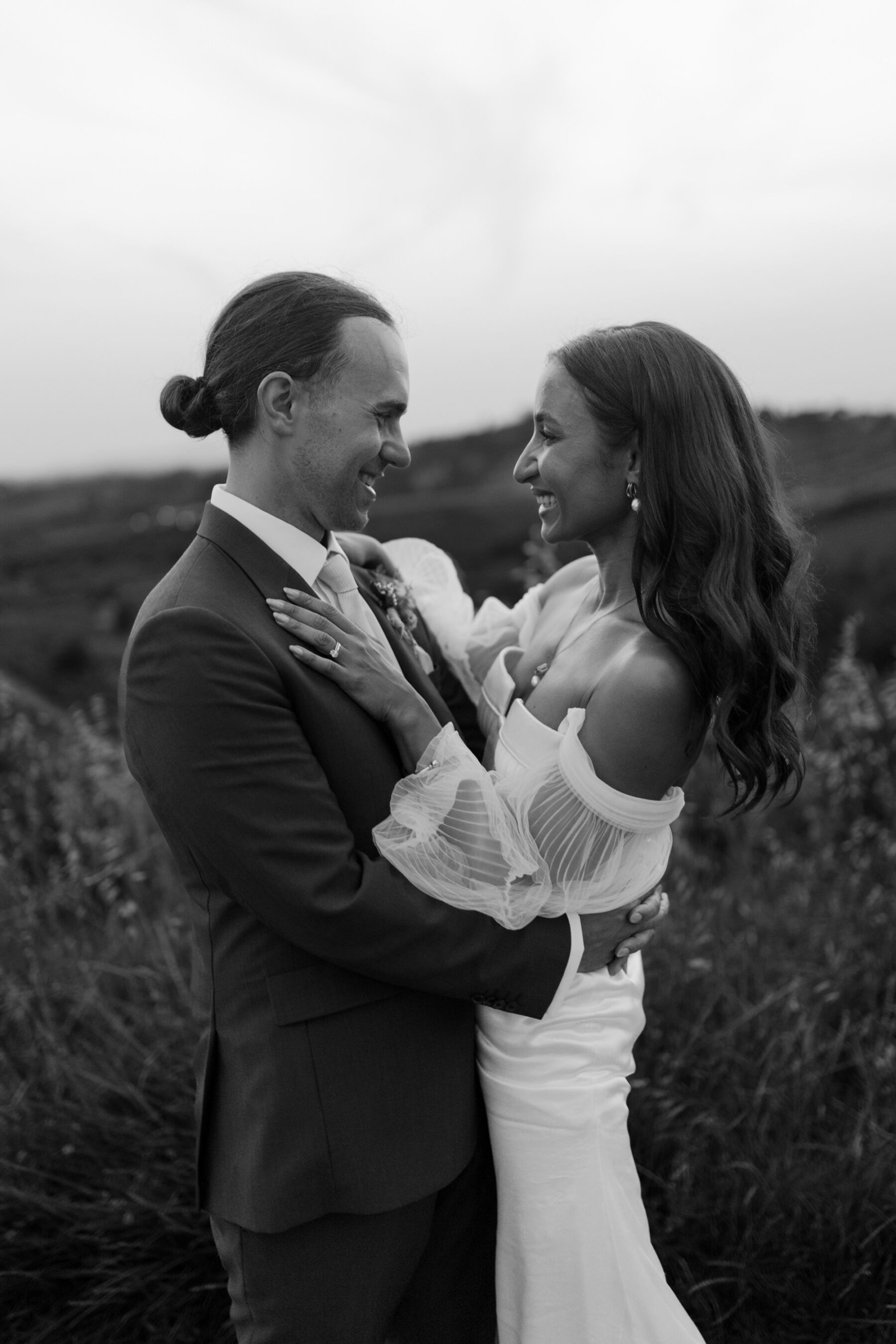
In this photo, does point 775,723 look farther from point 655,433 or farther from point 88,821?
point 88,821

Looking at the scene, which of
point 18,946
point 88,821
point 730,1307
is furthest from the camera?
point 88,821

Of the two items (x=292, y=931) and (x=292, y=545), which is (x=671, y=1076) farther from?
(x=292, y=545)

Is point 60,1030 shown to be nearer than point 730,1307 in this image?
No

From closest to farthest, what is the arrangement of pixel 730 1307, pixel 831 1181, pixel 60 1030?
pixel 730 1307 → pixel 831 1181 → pixel 60 1030

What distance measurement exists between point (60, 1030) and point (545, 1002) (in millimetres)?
1839

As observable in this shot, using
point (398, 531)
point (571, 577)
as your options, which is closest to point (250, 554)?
point (571, 577)

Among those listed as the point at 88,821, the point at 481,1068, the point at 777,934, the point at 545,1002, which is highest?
the point at 545,1002

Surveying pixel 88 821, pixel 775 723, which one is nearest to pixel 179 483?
pixel 88 821

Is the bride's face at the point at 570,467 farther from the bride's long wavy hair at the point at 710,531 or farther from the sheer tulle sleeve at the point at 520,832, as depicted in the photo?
the sheer tulle sleeve at the point at 520,832

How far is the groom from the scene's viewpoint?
2.04 meters

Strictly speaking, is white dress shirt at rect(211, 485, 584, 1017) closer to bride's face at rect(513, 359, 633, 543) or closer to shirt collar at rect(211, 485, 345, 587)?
shirt collar at rect(211, 485, 345, 587)

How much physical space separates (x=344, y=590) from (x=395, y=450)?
0.33 metres

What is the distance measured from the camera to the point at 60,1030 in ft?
11.3

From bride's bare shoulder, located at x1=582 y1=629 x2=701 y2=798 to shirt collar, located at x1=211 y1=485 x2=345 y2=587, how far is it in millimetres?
655
